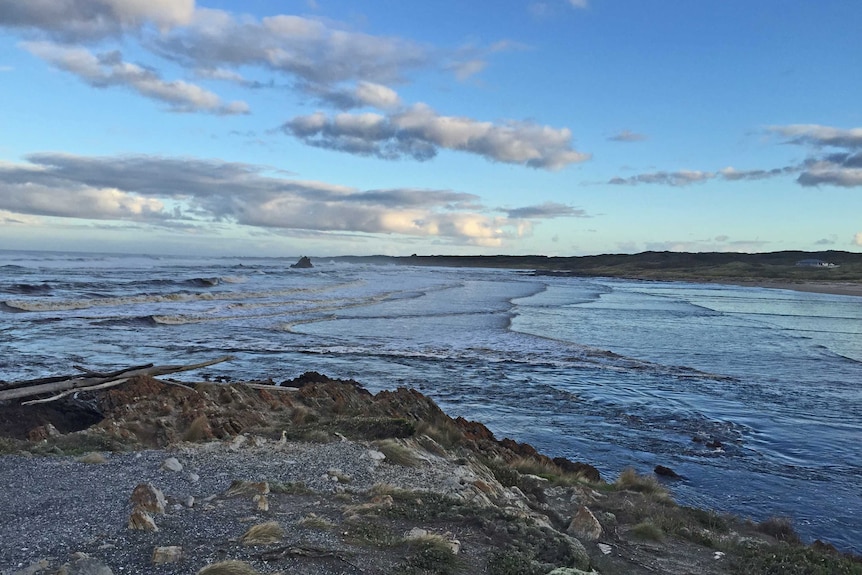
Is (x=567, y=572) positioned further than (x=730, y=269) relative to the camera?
No

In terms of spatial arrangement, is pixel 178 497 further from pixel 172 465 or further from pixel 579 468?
pixel 579 468

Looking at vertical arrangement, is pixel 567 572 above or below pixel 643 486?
above

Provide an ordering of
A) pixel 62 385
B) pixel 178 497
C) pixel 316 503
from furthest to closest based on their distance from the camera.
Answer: pixel 62 385 → pixel 316 503 → pixel 178 497

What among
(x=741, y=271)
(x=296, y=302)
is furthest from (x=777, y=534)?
(x=741, y=271)

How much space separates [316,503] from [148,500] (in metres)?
1.50

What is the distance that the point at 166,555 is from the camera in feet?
14.5

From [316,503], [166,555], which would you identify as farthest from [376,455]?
[166,555]

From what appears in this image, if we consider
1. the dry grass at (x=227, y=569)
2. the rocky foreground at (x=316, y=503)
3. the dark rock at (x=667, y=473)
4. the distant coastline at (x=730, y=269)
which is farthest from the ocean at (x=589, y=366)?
the distant coastline at (x=730, y=269)

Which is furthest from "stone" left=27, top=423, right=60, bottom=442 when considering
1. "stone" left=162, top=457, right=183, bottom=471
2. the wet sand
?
the wet sand

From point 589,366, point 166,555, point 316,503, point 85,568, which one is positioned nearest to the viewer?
point 85,568

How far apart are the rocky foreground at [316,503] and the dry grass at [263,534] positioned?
0.05ft

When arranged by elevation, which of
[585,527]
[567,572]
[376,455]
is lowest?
[585,527]

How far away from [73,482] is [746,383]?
15116mm

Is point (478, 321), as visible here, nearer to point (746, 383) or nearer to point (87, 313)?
point (746, 383)
